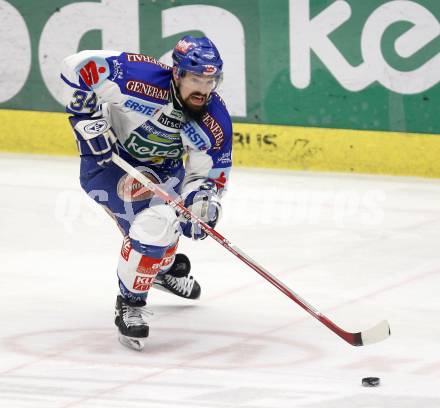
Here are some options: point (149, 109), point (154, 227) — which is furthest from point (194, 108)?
point (154, 227)

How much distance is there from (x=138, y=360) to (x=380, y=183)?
13.2 feet

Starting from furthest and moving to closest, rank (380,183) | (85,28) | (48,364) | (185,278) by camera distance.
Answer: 1. (85,28)
2. (380,183)
3. (185,278)
4. (48,364)

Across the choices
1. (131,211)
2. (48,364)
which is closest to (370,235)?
(131,211)

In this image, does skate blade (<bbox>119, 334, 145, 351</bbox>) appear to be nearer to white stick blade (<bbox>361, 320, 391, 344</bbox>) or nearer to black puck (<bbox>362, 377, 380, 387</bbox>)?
white stick blade (<bbox>361, 320, 391, 344</bbox>)

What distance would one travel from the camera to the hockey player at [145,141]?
557cm

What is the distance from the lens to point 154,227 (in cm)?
554

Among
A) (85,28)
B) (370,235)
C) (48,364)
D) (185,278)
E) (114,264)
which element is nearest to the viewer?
(48,364)

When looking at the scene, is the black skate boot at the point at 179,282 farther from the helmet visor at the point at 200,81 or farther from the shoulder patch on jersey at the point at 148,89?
the helmet visor at the point at 200,81

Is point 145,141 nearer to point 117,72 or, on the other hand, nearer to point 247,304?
point 117,72

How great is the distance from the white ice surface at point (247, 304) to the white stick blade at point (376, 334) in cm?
8

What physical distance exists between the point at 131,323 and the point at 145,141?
0.78 metres

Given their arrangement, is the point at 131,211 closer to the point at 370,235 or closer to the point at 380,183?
the point at 370,235

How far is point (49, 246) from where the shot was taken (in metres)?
7.53

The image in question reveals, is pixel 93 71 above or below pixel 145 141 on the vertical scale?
above
